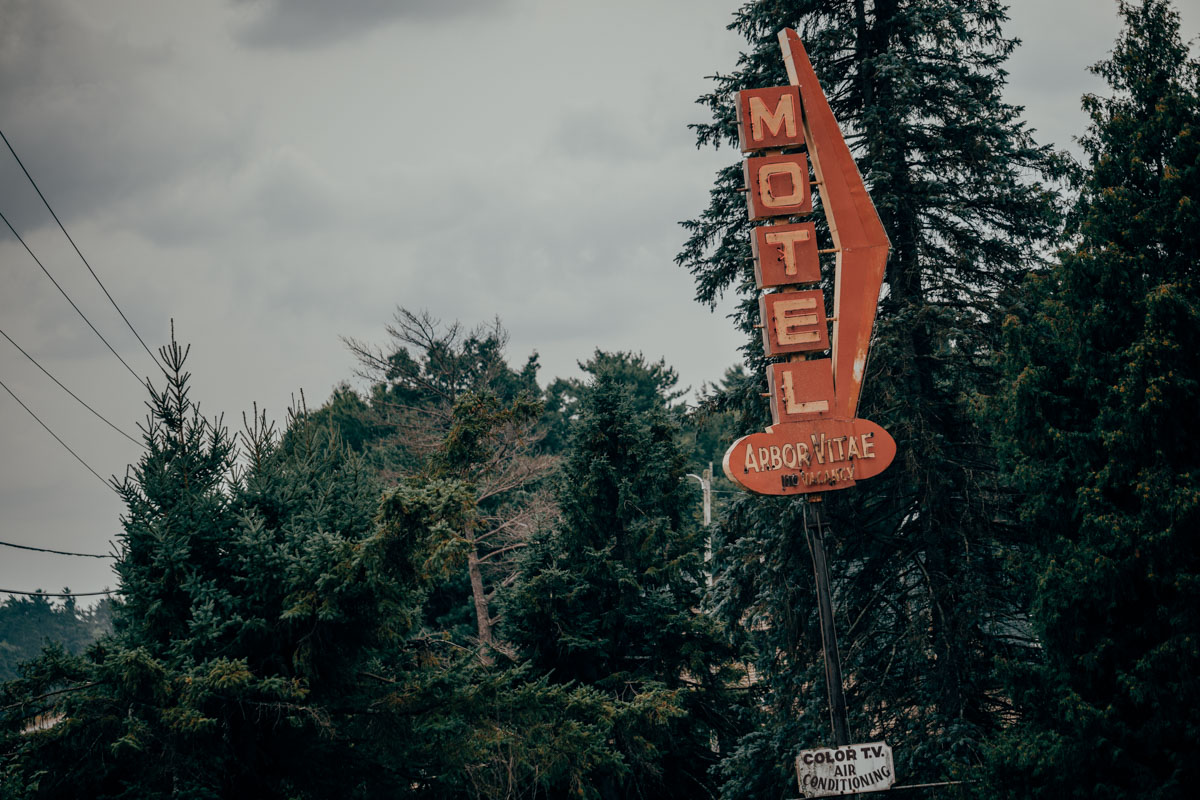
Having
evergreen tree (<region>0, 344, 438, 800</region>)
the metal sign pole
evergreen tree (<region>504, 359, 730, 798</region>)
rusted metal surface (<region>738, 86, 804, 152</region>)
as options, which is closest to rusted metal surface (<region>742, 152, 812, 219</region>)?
rusted metal surface (<region>738, 86, 804, 152</region>)

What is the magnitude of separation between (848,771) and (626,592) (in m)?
9.59

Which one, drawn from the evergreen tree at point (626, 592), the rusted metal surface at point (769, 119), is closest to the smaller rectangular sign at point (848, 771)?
the rusted metal surface at point (769, 119)

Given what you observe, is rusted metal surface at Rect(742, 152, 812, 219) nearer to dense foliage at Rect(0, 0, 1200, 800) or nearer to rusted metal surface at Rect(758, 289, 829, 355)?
rusted metal surface at Rect(758, 289, 829, 355)

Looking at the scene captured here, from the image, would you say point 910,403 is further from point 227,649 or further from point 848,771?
point 227,649

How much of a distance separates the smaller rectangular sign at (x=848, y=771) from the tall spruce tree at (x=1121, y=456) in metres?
2.32

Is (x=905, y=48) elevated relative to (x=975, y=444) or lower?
elevated

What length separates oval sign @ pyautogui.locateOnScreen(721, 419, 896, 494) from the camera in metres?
10.4

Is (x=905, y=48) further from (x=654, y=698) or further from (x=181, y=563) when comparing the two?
(x=181, y=563)

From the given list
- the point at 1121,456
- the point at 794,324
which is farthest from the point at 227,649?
the point at 1121,456

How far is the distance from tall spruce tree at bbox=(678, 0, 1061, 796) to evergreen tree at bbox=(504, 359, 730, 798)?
9.87ft

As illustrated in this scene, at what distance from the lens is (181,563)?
11.7m

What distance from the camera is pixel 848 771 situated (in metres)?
9.07

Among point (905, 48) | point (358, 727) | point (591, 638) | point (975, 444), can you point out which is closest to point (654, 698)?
point (591, 638)

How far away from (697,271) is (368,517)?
291 inches
